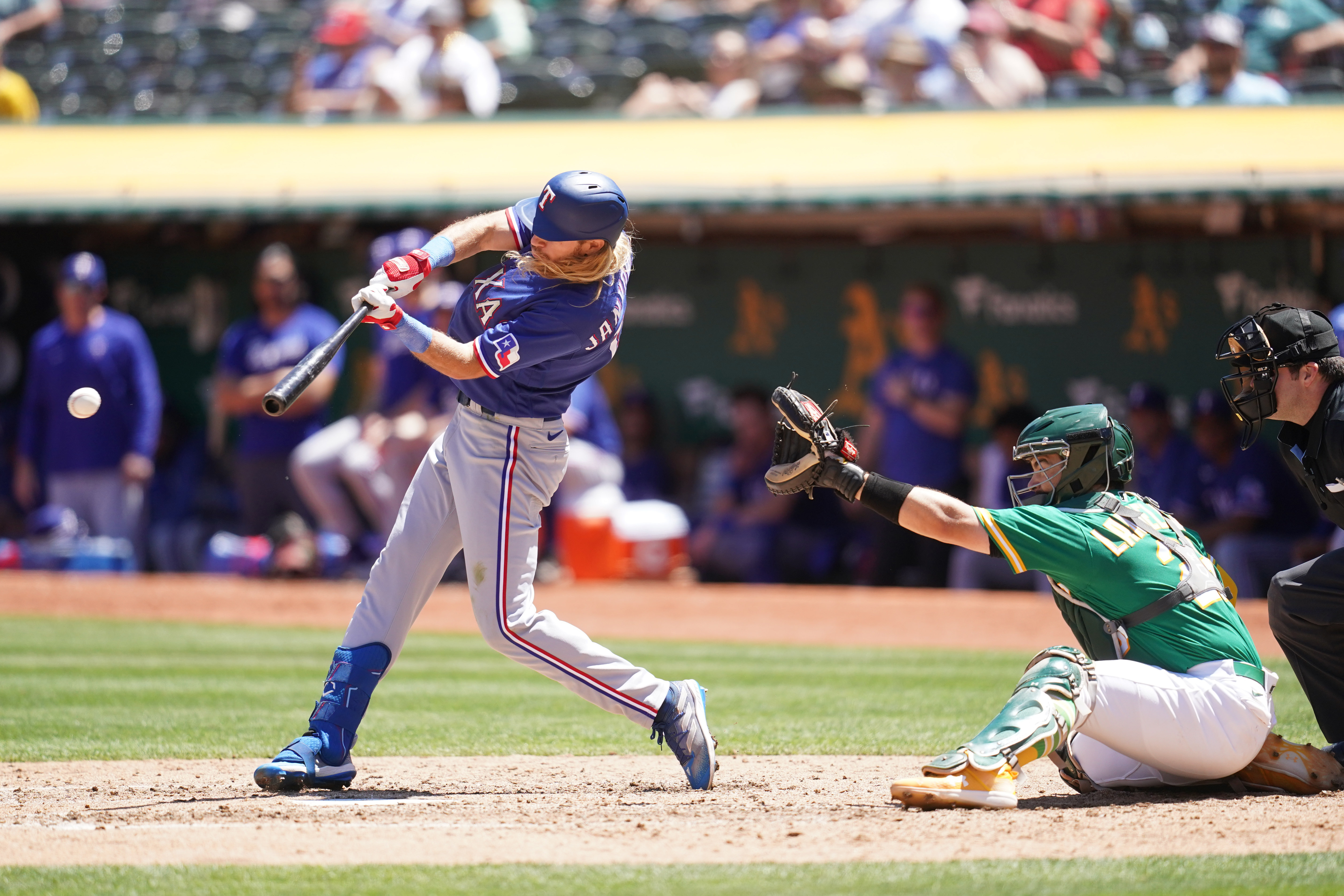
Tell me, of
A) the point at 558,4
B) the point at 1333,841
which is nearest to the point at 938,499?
the point at 1333,841

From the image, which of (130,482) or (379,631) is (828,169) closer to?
(130,482)

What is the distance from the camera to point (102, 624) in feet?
27.7

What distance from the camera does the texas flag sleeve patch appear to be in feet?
12.0

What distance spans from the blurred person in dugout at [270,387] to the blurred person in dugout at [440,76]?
1.93 metres

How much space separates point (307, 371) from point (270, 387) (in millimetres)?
5978

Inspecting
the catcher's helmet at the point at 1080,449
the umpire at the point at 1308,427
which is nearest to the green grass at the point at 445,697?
the umpire at the point at 1308,427

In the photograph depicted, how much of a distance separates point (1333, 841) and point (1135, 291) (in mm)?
7222

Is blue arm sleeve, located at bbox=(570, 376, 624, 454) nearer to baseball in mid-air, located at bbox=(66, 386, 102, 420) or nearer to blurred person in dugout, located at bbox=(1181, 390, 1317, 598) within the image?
blurred person in dugout, located at bbox=(1181, 390, 1317, 598)

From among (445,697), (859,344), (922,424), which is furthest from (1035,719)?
(859,344)

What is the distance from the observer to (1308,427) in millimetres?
4039

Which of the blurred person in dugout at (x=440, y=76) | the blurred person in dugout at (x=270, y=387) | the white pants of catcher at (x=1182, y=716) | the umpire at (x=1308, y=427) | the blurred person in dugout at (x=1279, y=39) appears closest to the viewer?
the white pants of catcher at (x=1182, y=716)

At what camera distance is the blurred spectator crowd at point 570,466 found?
30.0 ft

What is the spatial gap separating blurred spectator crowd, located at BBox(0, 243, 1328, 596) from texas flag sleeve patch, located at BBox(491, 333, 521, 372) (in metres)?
5.10

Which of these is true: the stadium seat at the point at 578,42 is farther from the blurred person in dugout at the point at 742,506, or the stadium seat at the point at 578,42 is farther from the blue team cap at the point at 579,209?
the blue team cap at the point at 579,209
